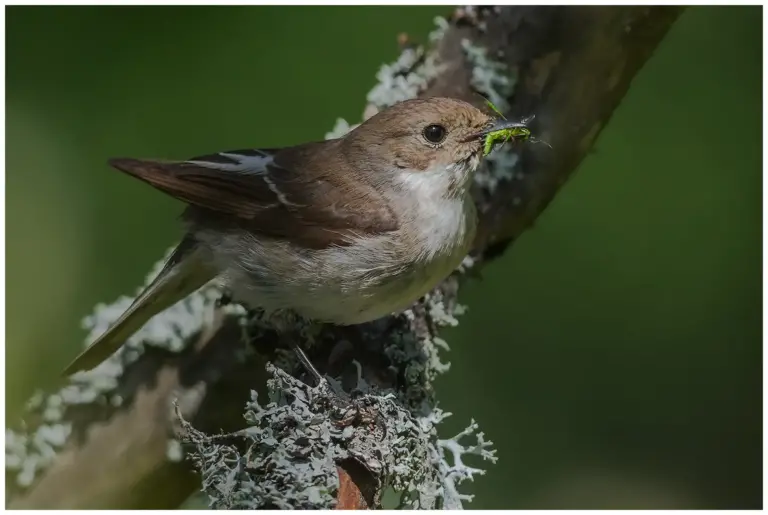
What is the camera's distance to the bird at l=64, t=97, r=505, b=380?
8.20 feet

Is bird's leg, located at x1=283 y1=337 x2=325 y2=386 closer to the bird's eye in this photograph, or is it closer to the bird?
the bird

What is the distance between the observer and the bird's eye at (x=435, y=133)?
2.54 metres

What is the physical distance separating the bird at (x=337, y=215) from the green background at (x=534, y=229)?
391 mm

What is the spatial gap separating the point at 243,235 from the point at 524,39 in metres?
1.11

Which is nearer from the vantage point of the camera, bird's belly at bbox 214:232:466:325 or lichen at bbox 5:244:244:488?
bird's belly at bbox 214:232:466:325

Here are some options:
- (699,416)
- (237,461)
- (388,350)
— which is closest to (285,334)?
(388,350)

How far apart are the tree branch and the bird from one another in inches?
5.7

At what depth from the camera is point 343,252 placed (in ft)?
8.21

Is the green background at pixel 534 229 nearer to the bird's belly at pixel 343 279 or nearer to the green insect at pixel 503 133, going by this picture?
the bird's belly at pixel 343 279

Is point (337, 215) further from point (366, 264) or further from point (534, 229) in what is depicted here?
point (534, 229)

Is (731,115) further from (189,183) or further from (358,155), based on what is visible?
(189,183)

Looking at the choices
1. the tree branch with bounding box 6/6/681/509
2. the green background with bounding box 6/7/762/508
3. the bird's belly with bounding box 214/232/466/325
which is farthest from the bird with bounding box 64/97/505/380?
the green background with bounding box 6/7/762/508

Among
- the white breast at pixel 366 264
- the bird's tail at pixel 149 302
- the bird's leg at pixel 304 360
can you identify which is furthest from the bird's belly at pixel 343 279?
the bird's tail at pixel 149 302

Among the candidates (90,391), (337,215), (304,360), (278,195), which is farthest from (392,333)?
(90,391)
